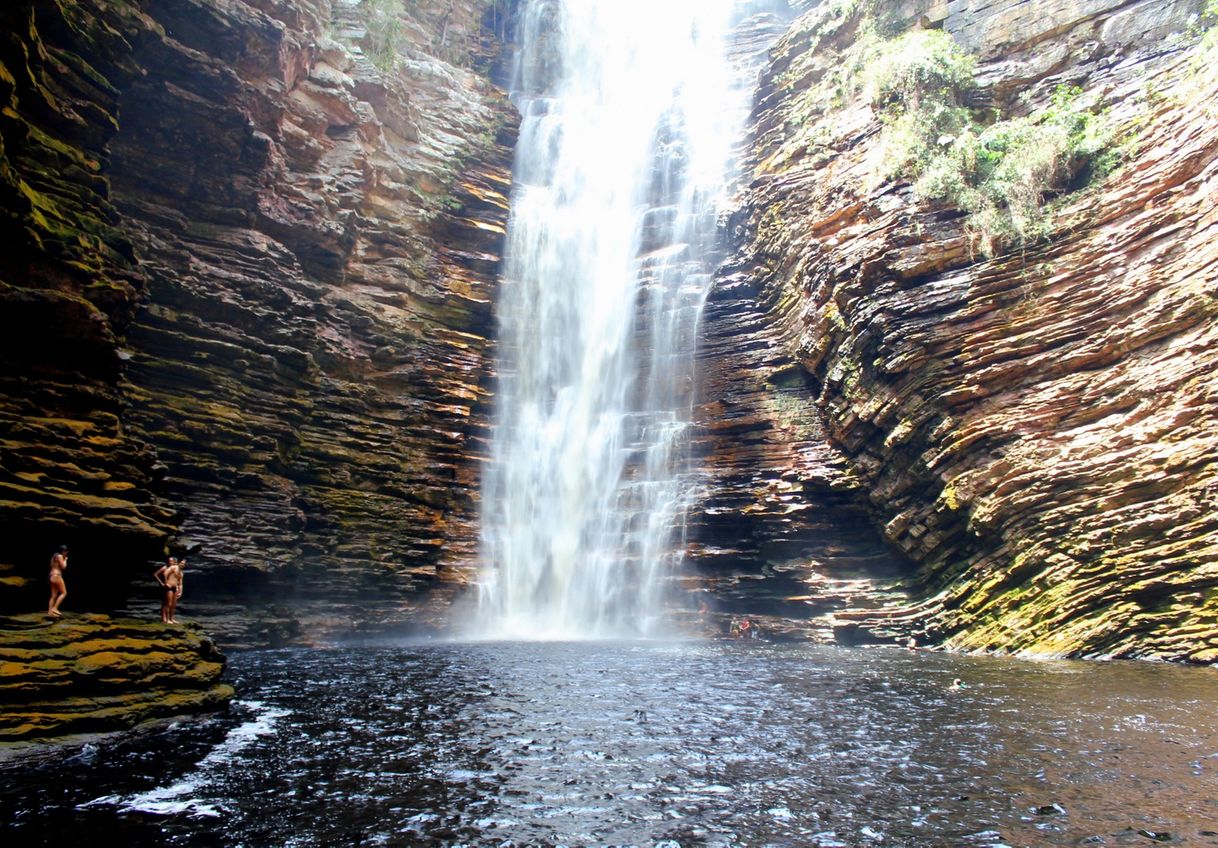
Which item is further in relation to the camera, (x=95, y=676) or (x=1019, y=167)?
(x=1019, y=167)

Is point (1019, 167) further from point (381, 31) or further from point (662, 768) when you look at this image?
point (381, 31)

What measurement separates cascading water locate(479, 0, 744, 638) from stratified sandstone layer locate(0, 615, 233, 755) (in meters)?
14.4

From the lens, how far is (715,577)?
2370 centimetres

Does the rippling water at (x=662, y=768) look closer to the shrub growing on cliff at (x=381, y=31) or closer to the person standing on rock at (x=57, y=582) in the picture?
the person standing on rock at (x=57, y=582)

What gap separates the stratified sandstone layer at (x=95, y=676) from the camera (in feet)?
24.9

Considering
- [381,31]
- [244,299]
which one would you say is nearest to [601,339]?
[244,299]

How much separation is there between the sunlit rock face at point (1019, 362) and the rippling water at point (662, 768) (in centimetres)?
340

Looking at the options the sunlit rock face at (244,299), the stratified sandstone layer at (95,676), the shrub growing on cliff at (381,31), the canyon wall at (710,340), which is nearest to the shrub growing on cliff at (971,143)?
the canyon wall at (710,340)

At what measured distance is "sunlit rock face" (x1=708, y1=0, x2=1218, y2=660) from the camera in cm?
1472

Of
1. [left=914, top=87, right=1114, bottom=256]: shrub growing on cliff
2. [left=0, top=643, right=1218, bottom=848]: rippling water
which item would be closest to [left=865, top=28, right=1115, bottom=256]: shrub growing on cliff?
[left=914, top=87, right=1114, bottom=256]: shrub growing on cliff

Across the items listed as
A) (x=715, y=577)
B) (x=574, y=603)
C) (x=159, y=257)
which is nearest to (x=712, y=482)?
(x=715, y=577)

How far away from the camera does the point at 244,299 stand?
2017 cm

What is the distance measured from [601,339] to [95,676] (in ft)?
74.3

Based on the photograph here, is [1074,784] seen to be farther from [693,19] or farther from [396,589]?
[693,19]
